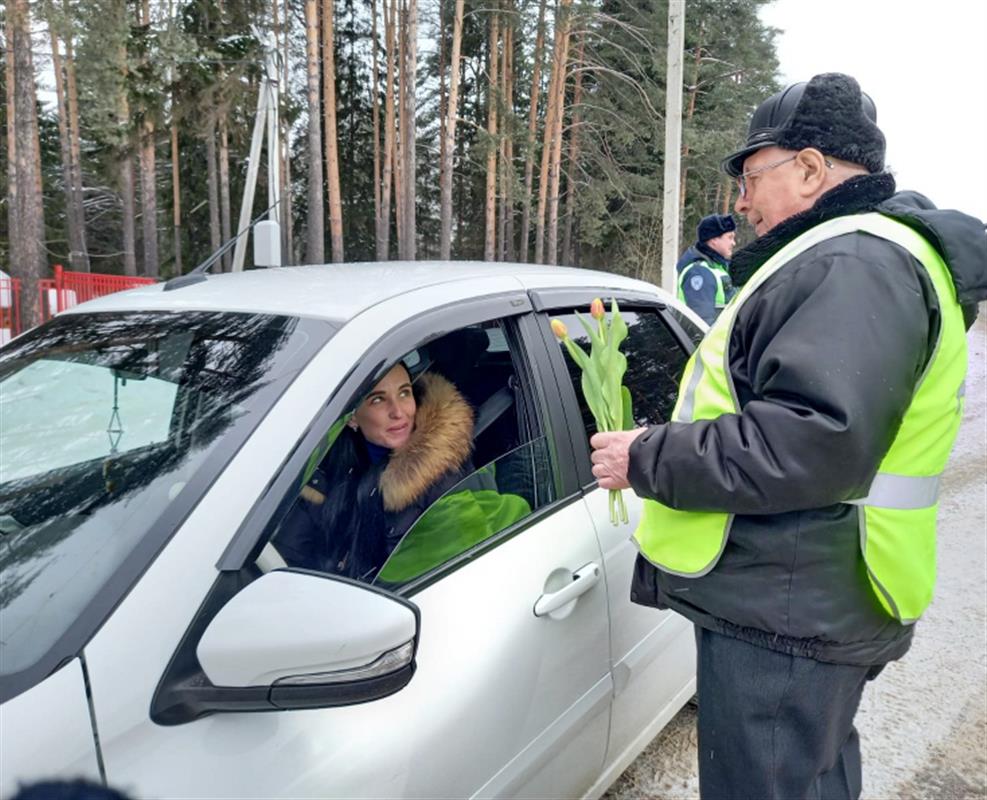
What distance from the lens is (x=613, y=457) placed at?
1555mm

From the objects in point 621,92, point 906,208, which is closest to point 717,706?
point 906,208

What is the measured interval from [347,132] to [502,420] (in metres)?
33.1

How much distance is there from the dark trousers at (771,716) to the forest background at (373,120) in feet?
39.6

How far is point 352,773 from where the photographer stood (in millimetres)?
1172

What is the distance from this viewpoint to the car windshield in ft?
3.71

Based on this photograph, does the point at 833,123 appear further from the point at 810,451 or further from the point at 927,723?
the point at 927,723

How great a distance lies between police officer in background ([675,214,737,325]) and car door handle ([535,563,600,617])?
4.26m

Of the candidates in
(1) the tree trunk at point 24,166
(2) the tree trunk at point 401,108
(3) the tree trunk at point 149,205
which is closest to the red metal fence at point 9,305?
(1) the tree trunk at point 24,166

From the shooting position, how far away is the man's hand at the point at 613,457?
1539 millimetres

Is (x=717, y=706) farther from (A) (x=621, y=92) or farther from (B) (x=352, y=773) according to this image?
(A) (x=621, y=92)

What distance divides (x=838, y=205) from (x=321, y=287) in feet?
3.89

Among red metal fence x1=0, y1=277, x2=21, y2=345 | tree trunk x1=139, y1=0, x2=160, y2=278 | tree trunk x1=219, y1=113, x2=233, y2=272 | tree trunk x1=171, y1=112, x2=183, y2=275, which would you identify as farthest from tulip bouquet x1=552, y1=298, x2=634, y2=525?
tree trunk x1=171, y1=112, x2=183, y2=275

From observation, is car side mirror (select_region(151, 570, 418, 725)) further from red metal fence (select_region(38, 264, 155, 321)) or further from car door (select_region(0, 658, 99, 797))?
red metal fence (select_region(38, 264, 155, 321))

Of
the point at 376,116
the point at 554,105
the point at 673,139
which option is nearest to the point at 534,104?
the point at 554,105
